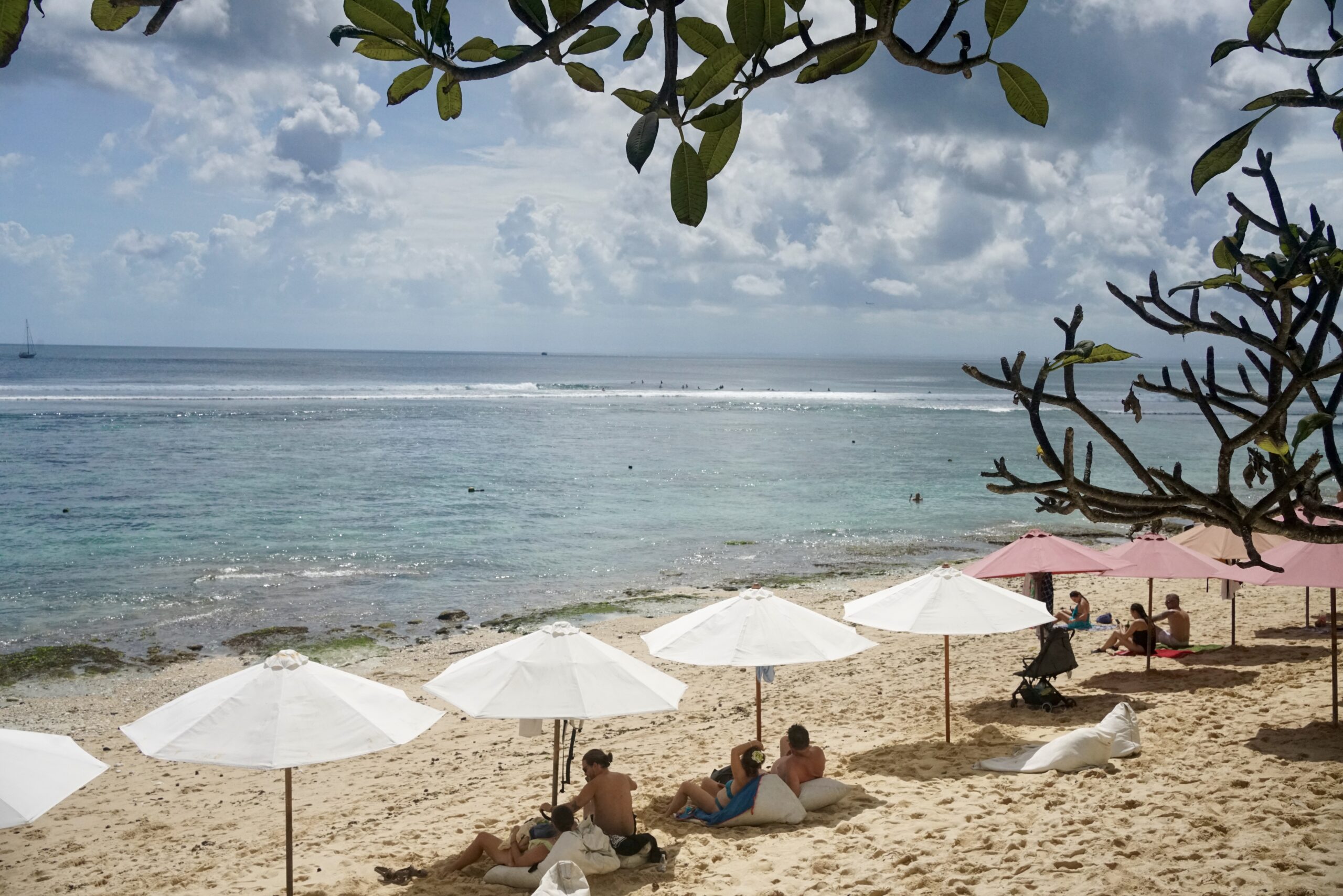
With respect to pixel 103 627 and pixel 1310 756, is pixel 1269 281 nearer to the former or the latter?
pixel 1310 756

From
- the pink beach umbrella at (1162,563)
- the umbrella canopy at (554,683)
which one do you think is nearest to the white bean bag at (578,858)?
the umbrella canopy at (554,683)

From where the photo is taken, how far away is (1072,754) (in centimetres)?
836

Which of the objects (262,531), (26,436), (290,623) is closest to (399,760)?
(290,623)

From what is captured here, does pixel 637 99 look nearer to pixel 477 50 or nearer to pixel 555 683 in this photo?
pixel 477 50

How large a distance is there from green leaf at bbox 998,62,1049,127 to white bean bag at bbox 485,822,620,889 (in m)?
6.87

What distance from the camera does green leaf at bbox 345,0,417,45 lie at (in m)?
1.26

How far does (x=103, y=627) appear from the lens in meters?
17.7

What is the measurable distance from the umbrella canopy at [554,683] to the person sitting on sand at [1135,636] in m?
7.49

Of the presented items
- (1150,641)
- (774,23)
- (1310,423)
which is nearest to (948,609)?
(1150,641)

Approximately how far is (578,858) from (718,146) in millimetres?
6889

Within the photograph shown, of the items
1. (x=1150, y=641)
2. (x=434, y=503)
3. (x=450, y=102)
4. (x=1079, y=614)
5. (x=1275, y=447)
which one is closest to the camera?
(x=450, y=102)

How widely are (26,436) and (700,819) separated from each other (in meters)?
45.5

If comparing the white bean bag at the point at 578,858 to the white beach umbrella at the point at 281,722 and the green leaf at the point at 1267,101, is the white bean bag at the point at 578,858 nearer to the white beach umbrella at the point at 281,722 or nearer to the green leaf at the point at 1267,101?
the white beach umbrella at the point at 281,722

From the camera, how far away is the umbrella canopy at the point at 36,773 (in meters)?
5.97
